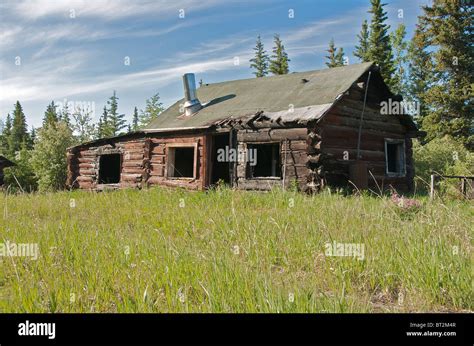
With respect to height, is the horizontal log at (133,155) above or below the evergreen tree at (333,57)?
below

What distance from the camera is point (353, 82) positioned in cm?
1424

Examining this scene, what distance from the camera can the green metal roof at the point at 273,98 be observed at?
1402 cm

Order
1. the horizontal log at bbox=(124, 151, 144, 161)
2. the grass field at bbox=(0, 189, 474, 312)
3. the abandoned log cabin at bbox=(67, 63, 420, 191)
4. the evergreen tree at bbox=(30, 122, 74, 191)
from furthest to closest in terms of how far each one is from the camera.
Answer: the evergreen tree at bbox=(30, 122, 74, 191), the horizontal log at bbox=(124, 151, 144, 161), the abandoned log cabin at bbox=(67, 63, 420, 191), the grass field at bbox=(0, 189, 474, 312)

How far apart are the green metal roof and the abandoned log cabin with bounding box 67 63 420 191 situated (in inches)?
1.9

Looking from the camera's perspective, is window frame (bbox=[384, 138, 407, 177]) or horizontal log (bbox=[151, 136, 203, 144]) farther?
window frame (bbox=[384, 138, 407, 177])

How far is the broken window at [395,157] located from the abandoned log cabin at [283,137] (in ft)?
0.14

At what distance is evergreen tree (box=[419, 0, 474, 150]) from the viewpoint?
85.0 feet

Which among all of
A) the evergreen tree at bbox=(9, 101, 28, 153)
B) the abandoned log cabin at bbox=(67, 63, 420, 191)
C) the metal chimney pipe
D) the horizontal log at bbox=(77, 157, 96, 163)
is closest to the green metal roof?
the abandoned log cabin at bbox=(67, 63, 420, 191)

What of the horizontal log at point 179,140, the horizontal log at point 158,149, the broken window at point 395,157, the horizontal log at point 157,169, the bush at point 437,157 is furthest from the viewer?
the bush at point 437,157

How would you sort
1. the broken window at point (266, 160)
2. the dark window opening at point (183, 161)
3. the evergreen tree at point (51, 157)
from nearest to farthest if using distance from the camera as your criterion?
the broken window at point (266, 160), the dark window opening at point (183, 161), the evergreen tree at point (51, 157)

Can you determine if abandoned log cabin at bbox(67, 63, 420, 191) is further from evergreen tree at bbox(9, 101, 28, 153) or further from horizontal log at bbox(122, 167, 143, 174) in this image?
evergreen tree at bbox(9, 101, 28, 153)

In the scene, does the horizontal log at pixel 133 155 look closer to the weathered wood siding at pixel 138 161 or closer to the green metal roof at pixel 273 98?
the weathered wood siding at pixel 138 161

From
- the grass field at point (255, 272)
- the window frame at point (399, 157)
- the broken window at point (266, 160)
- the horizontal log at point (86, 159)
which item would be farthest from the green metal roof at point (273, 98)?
the grass field at point (255, 272)
